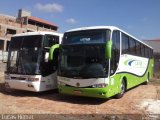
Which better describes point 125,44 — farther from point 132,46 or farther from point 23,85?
point 23,85

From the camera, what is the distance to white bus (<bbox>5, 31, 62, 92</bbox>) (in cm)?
1270

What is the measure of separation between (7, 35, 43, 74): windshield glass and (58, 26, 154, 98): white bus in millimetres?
1295

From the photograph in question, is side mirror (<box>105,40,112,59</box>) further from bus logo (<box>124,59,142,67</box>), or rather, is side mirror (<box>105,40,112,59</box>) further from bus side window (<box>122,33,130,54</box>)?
bus logo (<box>124,59,142,67</box>)

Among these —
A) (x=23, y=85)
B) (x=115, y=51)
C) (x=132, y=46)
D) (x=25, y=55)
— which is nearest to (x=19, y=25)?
(x=132, y=46)

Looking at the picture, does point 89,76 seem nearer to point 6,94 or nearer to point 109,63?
point 109,63

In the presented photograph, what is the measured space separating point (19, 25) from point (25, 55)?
47.7 metres

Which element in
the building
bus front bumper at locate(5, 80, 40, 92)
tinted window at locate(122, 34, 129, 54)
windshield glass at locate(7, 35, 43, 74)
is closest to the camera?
bus front bumper at locate(5, 80, 40, 92)

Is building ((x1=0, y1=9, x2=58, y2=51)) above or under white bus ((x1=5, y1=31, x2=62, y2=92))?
above

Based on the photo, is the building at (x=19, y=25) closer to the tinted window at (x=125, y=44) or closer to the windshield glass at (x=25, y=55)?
the windshield glass at (x=25, y=55)

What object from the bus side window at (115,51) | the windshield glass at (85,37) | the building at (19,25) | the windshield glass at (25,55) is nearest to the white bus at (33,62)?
the windshield glass at (25,55)

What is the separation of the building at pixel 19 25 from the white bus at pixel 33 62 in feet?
138

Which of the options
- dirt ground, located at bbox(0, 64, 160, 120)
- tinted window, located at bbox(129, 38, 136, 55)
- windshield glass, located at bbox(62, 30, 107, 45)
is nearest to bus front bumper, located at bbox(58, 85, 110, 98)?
dirt ground, located at bbox(0, 64, 160, 120)

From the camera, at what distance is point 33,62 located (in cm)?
1279

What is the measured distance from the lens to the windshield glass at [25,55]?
1279 cm
